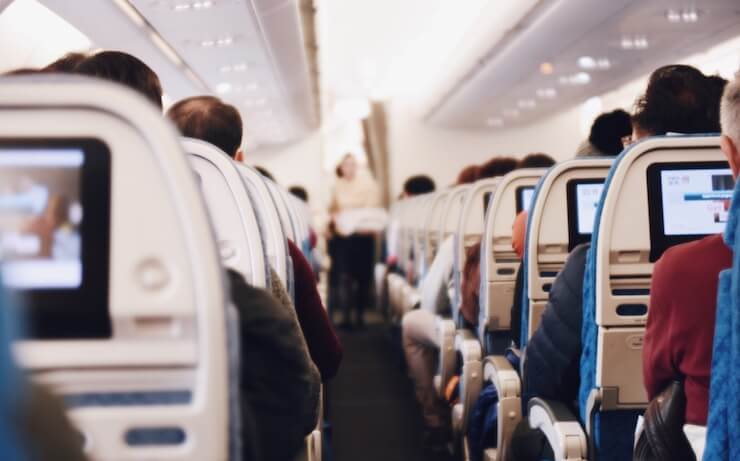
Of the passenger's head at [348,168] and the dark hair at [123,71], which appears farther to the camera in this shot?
the passenger's head at [348,168]

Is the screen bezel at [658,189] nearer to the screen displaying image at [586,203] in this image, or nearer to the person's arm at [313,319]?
the screen displaying image at [586,203]

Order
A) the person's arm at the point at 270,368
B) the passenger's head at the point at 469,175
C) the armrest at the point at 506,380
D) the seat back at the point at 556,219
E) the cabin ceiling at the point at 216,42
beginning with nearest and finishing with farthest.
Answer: the person's arm at the point at 270,368
the seat back at the point at 556,219
the armrest at the point at 506,380
the cabin ceiling at the point at 216,42
the passenger's head at the point at 469,175

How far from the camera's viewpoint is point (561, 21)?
7.37 metres

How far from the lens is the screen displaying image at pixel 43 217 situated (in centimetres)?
126

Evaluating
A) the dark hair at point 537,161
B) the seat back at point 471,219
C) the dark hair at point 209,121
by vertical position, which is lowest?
the seat back at point 471,219

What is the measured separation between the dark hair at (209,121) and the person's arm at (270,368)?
4.74ft

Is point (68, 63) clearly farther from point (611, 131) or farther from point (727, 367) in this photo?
point (611, 131)

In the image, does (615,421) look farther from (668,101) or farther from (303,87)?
Result: (303,87)

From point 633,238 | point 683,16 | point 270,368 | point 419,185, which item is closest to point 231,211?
point 270,368

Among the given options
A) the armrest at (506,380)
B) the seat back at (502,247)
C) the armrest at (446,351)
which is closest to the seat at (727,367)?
the armrest at (506,380)

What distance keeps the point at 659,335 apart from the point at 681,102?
123 centimetres

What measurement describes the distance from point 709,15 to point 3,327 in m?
7.54

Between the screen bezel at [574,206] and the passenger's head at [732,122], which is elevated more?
the passenger's head at [732,122]

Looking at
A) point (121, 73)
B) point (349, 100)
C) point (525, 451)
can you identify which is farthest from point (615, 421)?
point (349, 100)
